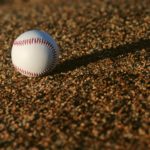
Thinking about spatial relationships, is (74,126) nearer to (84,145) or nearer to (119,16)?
(84,145)

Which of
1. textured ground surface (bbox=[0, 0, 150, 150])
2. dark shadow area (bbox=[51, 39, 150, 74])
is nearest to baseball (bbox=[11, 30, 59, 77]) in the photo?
textured ground surface (bbox=[0, 0, 150, 150])

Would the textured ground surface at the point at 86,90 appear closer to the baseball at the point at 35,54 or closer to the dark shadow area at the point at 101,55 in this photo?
the dark shadow area at the point at 101,55

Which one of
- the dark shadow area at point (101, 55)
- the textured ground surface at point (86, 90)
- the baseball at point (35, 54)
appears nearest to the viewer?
the textured ground surface at point (86, 90)

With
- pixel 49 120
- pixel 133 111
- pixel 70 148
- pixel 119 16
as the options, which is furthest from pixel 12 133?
pixel 119 16

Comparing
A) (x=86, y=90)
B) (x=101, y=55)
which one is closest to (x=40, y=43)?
(x=86, y=90)

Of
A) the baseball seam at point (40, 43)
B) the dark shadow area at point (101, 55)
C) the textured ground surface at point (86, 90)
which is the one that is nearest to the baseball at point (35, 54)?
the baseball seam at point (40, 43)

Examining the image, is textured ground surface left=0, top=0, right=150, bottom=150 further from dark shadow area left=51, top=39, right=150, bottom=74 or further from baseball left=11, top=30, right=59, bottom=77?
baseball left=11, top=30, right=59, bottom=77

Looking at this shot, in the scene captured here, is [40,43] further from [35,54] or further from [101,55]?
[101,55]
